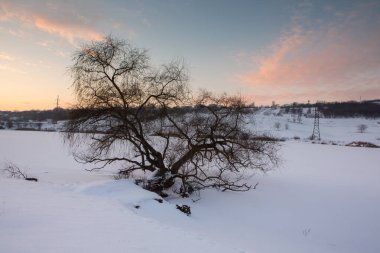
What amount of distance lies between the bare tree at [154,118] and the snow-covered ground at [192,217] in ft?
6.68

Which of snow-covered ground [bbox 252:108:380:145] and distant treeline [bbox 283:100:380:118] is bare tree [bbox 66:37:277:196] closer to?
snow-covered ground [bbox 252:108:380:145]

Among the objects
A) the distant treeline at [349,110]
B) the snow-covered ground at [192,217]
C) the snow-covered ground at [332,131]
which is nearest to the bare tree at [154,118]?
the snow-covered ground at [192,217]

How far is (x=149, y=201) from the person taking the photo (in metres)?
11.9

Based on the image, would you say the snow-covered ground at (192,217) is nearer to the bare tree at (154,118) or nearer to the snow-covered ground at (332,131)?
the bare tree at (154,118)

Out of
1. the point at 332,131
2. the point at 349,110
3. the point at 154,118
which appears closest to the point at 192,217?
the point at 154,118

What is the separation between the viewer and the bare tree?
15.4 m

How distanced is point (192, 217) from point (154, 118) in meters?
6.09

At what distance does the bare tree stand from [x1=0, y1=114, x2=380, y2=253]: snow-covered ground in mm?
2035

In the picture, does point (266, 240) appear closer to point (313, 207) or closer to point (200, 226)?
point (200, 226)

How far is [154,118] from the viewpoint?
16656 millimetres

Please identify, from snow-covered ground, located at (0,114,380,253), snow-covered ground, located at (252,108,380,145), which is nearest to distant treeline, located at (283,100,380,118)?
snow-covered ground, located at (252,108,380,145)

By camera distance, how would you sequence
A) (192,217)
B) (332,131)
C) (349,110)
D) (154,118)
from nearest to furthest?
1. (192,217)
2. (154,118)
3. (332,131)
4. (349,110)

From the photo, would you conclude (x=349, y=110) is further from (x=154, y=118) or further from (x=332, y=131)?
(x=154, y=118)

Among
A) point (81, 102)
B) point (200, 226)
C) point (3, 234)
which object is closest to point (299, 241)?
point (200, 226)
